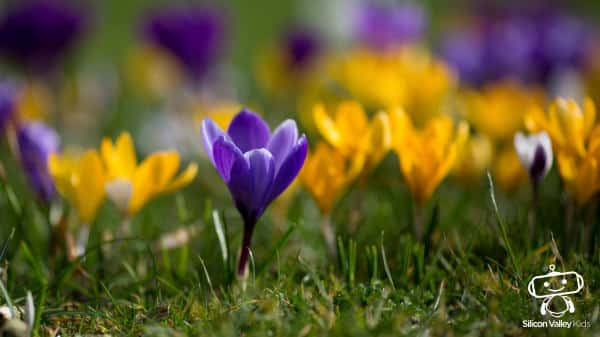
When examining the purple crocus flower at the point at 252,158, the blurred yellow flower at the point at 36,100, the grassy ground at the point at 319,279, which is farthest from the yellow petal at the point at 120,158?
the blurred yellow flower at the point at 36,100

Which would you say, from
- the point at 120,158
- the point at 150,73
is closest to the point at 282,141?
the point at 120,158

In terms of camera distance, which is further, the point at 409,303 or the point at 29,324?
the point at 409,303

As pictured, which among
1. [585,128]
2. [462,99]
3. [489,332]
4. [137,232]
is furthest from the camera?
[462,99]

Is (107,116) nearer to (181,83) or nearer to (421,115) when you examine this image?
(181,83)

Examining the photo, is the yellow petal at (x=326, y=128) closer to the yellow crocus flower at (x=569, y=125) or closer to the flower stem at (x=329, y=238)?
the flower stem at (x=329, y=238)

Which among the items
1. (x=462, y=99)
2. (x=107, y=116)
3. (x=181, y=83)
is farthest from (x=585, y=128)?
(x=107, y=116)

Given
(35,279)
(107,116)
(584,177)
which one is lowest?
(107,116)

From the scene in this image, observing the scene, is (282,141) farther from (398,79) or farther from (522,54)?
(522,54)

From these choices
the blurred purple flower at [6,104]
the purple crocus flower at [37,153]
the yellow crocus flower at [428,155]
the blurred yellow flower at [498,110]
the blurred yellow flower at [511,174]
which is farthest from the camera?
the blurred yellow flower at [498,110]
